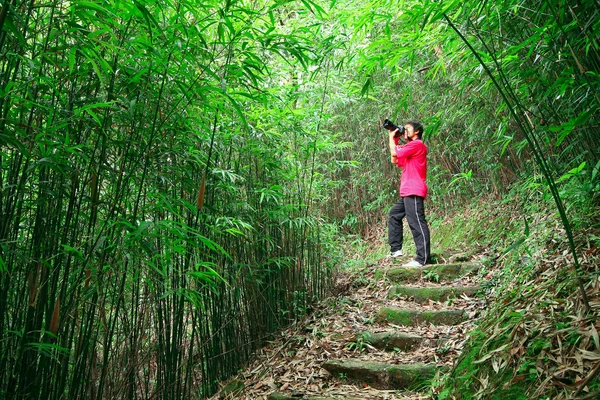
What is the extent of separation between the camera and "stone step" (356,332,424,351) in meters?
2.83

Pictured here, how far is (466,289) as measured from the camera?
10.9 ft

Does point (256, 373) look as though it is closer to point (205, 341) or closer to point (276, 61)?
point (205, 341)

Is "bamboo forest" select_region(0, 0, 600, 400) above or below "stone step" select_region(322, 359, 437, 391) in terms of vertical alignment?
above

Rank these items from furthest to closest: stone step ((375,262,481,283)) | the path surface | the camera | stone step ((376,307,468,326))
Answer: the camera → stone step ((375,262,481,283)) → stone step ((376,307,468,326)) → the path surface

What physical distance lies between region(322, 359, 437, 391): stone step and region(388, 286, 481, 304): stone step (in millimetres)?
A: 985

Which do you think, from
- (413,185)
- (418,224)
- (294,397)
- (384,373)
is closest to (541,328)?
(384,373)

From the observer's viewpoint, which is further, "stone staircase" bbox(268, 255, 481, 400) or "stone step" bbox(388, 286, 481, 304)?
"stone step" bbox(388, 286, 481, 304)

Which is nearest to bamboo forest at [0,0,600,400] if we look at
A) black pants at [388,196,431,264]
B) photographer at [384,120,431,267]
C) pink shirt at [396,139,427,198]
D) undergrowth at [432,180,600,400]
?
undergrowth at [432,180,600,400]

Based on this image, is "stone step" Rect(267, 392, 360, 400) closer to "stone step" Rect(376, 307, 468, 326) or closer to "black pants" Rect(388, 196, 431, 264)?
"stone step" Rect(376, 307, 468, 326)

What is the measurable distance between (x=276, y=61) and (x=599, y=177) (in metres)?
2.49

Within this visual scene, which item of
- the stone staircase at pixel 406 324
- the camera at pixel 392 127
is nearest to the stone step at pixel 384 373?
the stone staircase at pixel 406 324

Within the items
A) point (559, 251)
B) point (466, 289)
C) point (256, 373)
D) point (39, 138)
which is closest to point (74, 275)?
point (39, 138)

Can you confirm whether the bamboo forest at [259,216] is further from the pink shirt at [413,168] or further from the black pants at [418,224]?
the pink shirt at [413,168]

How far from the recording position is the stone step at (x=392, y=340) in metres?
2.83
